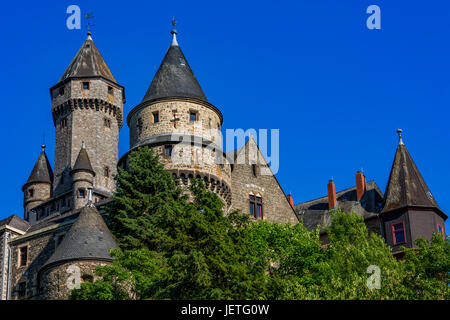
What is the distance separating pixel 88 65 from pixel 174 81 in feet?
105

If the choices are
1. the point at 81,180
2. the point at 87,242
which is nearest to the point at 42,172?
the point at 81,180

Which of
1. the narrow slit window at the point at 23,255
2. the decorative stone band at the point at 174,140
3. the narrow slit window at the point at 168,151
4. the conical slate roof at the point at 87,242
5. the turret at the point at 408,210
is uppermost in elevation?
the decorative stone band at the point at 174,140

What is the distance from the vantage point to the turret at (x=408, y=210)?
1891 inches

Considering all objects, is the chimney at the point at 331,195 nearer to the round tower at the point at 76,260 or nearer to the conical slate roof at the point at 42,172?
the round tower at the point at 76,260

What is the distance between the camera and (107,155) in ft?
242

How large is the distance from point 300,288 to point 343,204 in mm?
27179

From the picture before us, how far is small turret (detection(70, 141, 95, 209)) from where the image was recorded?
62.5 metres

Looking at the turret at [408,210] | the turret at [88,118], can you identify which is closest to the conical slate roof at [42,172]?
the turret at [88,118]

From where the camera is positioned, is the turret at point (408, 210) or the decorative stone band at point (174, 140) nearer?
the decorative stone band at point (174, 140)

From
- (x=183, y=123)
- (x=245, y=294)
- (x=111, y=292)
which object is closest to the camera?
(x=245, y=294)
